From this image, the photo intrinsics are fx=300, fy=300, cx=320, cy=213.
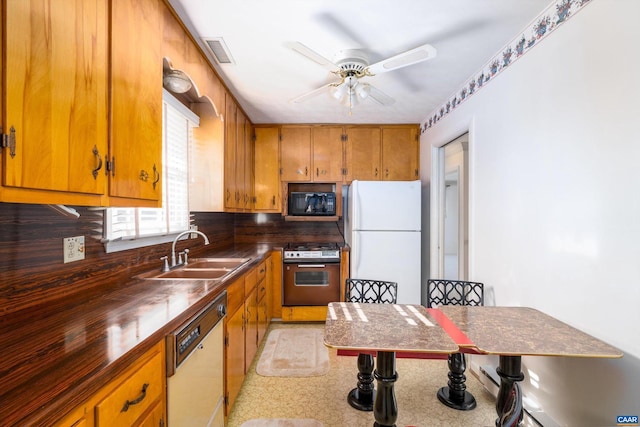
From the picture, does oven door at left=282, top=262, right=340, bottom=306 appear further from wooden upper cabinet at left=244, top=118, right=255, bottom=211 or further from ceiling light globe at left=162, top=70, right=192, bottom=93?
ceiling light globe at left=162, top=70, right=192, bottom=93

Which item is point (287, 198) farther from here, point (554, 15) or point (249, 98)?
point (554, 15)

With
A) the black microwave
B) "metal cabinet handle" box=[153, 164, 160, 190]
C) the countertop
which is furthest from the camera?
the black microwave

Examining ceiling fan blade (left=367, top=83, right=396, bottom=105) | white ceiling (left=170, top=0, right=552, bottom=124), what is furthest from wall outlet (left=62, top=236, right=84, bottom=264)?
ceiling fan blade (left=367, top=83, right=396, bottom=105)

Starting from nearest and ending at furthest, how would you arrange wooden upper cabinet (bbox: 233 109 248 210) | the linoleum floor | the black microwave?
the linoleum floor → wooden upper cabinet (bbox: 233 109 248 210) → the black microwave

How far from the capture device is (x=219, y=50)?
6.72 ft

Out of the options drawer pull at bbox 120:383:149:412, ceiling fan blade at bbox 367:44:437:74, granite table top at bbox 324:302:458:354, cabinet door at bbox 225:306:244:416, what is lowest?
cabinet door at bbox 225:306:244:416

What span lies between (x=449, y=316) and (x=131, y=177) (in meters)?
1.69

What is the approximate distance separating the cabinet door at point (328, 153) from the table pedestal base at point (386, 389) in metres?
2.51

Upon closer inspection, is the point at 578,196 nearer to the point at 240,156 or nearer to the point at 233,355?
the point at 233,355

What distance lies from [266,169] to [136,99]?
2.44m

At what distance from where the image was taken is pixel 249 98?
290 centimetres

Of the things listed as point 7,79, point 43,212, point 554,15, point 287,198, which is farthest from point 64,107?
point 287,198

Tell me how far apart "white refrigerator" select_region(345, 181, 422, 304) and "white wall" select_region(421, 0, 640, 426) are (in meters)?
1.17

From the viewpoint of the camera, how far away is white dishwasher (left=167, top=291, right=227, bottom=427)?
1148 mm
